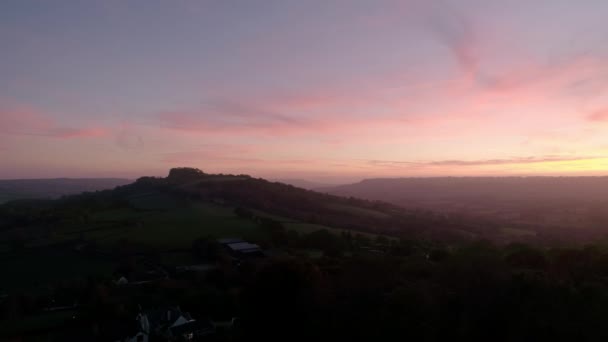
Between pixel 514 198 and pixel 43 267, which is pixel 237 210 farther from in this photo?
pixel 514 198

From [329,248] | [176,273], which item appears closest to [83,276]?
[176,273]

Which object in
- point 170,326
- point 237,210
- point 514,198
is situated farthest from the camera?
point 514,198

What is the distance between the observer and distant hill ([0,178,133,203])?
359 ft

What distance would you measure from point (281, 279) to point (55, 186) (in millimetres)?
140955

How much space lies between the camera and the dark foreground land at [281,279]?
984 centimetres

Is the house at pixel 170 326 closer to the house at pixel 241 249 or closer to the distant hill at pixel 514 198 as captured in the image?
the house at pixel 241 249

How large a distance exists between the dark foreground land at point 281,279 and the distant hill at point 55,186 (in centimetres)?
7167

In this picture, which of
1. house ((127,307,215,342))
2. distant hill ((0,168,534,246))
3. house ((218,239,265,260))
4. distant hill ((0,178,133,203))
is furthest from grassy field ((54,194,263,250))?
distant hill ((0,178,133,203))

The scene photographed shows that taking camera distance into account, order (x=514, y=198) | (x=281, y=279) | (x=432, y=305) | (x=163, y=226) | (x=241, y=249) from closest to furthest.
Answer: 1. (x=432, y=305)
2. (x=281, y=279)
3. (x=241, y=249)
4. (x=163, y=226)
5. (x=514, y=198)

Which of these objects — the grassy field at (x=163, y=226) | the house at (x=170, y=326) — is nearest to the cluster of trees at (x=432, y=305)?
the house at (x=170, y=326)

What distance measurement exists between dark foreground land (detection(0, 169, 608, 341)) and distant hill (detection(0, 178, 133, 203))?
71672mm

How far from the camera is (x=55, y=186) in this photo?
13038cm

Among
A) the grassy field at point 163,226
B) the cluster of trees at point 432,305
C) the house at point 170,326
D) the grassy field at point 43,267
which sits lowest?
the house at point 170,326

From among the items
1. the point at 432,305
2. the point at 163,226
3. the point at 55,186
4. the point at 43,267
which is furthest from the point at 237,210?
the point at 55,186
